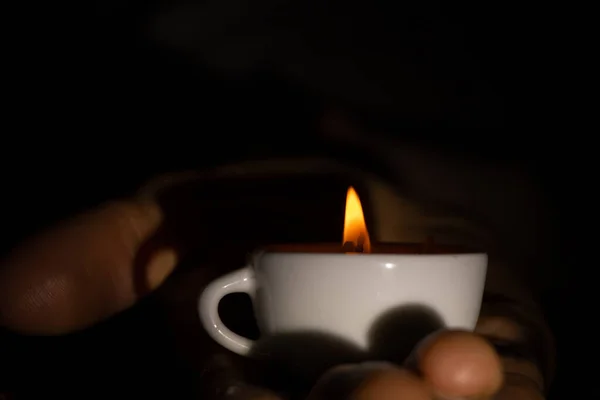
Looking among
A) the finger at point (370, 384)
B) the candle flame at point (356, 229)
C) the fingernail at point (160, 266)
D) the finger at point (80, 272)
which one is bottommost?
the fingernail at point (160, 266)

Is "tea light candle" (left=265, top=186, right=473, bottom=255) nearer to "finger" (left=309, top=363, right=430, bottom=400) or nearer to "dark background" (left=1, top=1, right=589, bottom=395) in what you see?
"finger" (left=309, top=363, right=430, bottom=400)

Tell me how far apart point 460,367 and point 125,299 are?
37cm

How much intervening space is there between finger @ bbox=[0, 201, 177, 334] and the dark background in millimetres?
182

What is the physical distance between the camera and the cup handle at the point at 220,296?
1.56ft

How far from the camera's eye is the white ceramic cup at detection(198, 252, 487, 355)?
41 cm

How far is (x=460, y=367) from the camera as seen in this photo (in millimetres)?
359

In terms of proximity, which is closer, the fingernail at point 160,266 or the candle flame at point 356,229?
the candle flame at point 356,229

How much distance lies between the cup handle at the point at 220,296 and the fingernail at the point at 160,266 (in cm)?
18

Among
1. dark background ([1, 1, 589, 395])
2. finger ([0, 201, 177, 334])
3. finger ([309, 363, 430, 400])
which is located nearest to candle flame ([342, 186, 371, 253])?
finger ([309, 363, 430, 400])

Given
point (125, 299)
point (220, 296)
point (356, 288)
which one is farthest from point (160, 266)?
point (356, 288)

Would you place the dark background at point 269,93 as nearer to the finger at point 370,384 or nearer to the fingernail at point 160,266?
the fingernail at point 160,266

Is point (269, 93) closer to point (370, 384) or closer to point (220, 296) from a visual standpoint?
point (220, 296)

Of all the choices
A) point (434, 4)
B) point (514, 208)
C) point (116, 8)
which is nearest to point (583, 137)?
point (514, 208)

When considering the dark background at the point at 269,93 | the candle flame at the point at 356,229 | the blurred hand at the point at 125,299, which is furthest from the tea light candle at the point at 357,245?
the dark background at the point at 269,93
